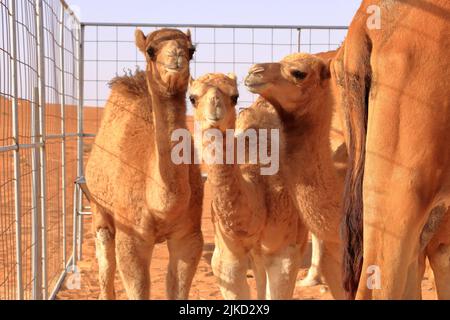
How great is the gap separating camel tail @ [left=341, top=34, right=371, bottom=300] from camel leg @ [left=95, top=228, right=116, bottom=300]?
Result: 269 centimetres

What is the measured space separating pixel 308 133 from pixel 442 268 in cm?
128

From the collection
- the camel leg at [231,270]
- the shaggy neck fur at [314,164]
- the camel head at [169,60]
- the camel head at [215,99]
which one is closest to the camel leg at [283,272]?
the camel leg at [231,270]

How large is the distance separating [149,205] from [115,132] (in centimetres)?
82

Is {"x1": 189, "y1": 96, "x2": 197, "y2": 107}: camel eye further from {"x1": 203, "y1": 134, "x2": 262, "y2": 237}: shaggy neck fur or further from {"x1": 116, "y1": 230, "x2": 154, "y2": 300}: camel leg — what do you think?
{"x1": 116, "y1": 230, "x2": 154, "y2": 300}: camel leg

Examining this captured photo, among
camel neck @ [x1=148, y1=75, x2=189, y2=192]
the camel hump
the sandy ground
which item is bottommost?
the sandy ground

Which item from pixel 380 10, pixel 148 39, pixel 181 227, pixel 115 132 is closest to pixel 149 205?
pixel 181 227

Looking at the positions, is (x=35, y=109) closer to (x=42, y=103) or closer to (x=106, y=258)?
(x=42, y=103)

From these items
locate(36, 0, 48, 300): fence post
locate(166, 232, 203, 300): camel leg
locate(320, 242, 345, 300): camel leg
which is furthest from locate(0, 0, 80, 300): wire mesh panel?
locate(320, 242, 345, 300): camel leg

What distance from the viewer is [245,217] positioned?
4.83m

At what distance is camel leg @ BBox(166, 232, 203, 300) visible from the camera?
202 inches

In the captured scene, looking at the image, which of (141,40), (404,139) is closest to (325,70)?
(141,40)

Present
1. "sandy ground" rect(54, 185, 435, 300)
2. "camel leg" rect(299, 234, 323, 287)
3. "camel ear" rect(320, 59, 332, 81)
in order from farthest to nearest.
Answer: "camel leg" rect(299, 234, 323, 287), "sandy ground" rect(54, 185, 435, 300), "camel ear" rect(320, 59, 332, 81)

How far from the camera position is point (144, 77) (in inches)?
225

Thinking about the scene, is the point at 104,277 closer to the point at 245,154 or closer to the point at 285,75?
the point at 245,154
